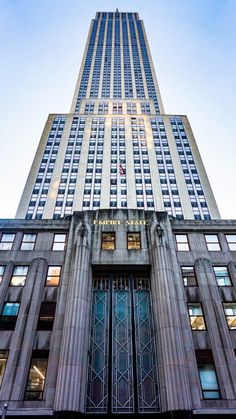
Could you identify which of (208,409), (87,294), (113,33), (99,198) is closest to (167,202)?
(99,198)

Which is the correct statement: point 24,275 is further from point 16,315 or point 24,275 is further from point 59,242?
point 59,242

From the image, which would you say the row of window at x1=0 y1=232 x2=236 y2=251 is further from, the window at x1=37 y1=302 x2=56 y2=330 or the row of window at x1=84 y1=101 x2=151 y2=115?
the row of window at x1=84 y1=101 x2=151 y2=115

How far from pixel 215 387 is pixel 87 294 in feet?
36.9

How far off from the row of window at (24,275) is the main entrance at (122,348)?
3451 mm

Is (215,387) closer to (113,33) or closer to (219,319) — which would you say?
(219,319)

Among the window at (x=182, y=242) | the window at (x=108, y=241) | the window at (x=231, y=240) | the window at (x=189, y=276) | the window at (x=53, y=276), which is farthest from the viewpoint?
the window at (x=231, y=240)

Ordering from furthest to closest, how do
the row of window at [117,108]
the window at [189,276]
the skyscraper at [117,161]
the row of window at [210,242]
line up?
1. the row of window at [117,108]
2. the skyscraper at [117,161]
3. the row of window at [210,242]
4. the window at [189,276]

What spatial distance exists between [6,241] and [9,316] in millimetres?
8002

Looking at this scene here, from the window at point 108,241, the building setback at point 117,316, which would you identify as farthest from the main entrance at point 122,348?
the window at point 108,241

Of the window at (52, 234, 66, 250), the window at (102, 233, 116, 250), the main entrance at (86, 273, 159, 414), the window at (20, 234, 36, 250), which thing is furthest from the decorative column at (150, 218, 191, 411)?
the window at (20, 234, 36, 250)

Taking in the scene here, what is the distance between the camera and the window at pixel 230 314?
2233 cm

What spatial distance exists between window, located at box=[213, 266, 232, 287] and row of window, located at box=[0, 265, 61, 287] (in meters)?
14.2

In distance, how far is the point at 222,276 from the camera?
25.5 metres

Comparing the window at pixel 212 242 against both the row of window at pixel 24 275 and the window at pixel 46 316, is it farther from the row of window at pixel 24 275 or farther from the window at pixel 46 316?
the window at pixel 46 316
